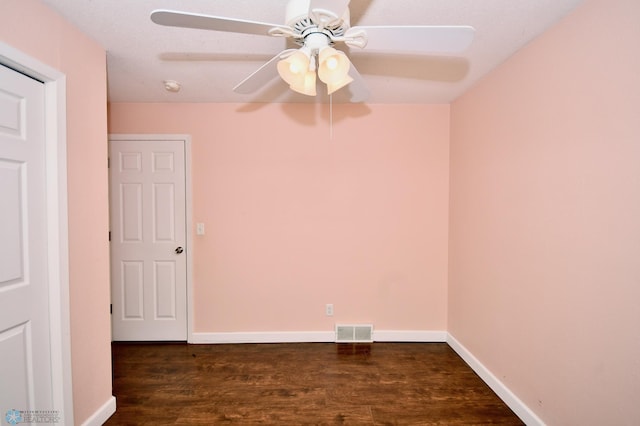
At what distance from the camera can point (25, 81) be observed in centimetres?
129

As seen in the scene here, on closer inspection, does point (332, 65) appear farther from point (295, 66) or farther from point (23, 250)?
point (23, 250)

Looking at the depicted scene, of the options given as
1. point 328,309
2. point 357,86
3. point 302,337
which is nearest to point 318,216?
point 328,309

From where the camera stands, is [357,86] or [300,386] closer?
[357,86]

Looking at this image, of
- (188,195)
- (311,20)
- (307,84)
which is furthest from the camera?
(188,195)

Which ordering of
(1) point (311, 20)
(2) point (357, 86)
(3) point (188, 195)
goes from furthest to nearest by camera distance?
(3) point (188, 195) < (2) point (357, 86) < (1) point (311, 20)

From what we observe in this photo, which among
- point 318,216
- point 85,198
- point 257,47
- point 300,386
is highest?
point 257,47

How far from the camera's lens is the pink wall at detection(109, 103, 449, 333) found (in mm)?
2639

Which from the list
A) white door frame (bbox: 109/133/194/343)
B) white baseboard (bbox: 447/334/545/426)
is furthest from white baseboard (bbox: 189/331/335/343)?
white baseboard (bbox: 447/334/545/426)

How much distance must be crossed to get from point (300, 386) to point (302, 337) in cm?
67

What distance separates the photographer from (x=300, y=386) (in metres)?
2.01

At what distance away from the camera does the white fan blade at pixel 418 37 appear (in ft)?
3.27

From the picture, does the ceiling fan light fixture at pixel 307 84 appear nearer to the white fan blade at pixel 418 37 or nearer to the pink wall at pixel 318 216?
the white fan blade at pixel 418 37

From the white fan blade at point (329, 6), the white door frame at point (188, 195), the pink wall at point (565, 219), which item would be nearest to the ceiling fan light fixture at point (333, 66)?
the white fan blade at point (329, 6)

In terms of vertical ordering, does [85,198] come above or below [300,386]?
above
